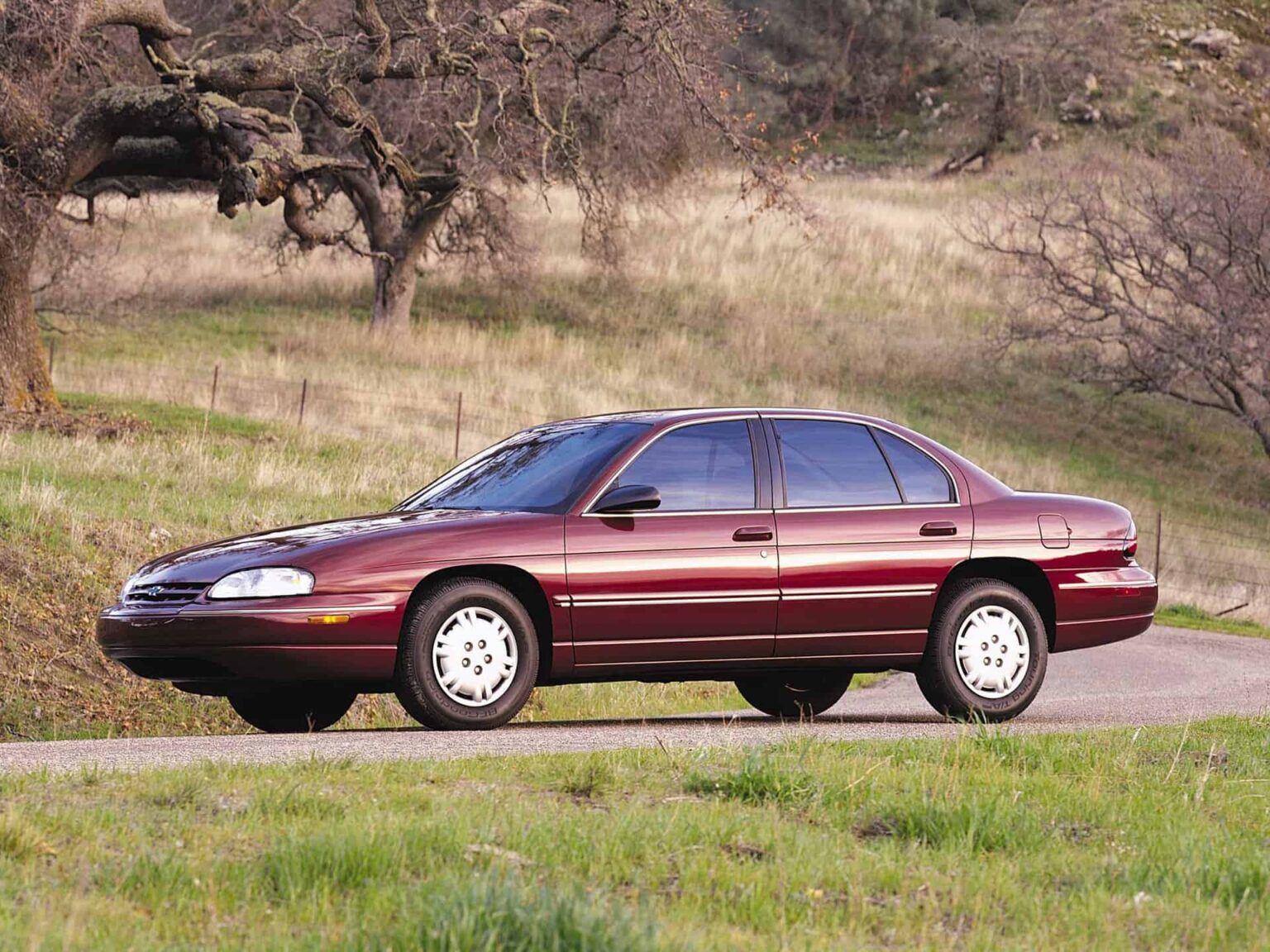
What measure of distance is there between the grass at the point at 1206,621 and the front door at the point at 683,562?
42.7ft

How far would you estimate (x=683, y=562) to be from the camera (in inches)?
343

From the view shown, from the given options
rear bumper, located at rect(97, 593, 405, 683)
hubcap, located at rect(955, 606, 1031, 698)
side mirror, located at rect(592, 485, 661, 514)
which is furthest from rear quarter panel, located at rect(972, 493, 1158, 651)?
rear bumper, located at rect(97, 593, 405, 683)

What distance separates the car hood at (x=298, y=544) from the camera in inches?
321

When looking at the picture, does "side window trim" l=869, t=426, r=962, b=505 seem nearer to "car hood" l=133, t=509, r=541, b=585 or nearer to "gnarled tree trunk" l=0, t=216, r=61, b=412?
"car hood" l=133, t=509, r=541, b=585

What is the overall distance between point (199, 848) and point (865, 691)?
402 inches

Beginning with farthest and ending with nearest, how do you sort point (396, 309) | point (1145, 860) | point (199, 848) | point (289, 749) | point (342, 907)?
1. point (396, 309)
2. point (289, 749)
3. point (1145, 860)
4. point (199, 848)
5. point (342, 907)

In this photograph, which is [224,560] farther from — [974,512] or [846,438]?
[974,512]

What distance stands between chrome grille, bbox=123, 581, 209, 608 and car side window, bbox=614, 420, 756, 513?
6.90 ft

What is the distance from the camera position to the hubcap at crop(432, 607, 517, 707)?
8227 millimetres

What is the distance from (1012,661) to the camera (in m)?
9.57

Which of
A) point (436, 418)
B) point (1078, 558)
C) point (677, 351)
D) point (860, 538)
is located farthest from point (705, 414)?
point (677, 351)

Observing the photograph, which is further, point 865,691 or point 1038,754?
point 865,691

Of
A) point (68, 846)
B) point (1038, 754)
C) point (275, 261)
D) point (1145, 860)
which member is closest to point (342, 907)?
point (68, 846)

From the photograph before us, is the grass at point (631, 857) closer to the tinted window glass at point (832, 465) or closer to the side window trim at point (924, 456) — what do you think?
the tinted window glass at point (832, 465)
